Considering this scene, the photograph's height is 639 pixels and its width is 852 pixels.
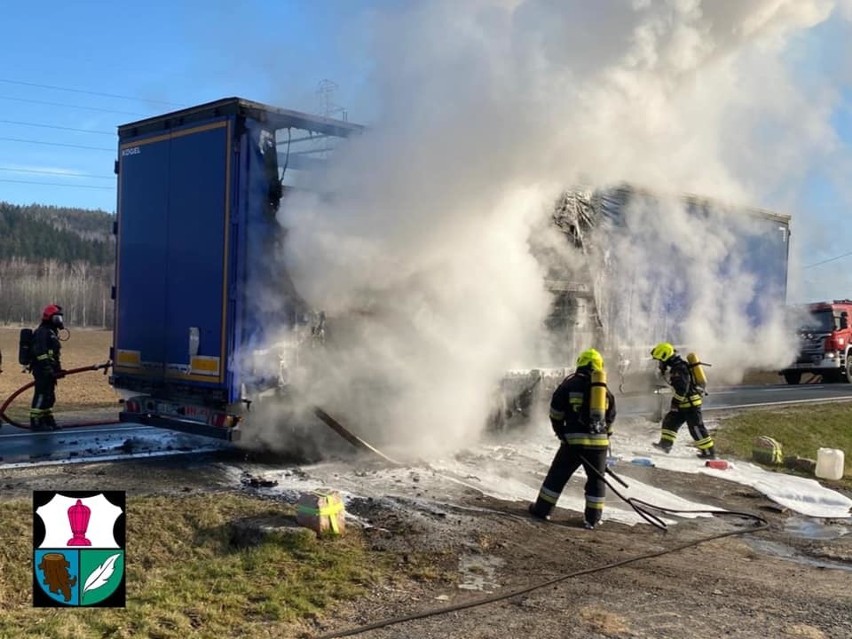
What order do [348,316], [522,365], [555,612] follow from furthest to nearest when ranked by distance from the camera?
[522,365], [348,316], [555,612]

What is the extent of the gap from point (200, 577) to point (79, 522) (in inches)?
59.6

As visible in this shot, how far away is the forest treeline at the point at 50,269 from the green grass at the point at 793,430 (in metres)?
82.1

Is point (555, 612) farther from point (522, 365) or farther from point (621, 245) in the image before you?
point (621, 245)

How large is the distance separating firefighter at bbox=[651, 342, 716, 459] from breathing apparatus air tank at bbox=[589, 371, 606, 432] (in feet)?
12.8

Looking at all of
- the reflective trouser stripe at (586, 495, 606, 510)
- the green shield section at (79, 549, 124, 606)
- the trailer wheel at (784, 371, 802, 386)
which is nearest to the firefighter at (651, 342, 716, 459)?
the reflective trouser stripe at (586, 495, 606, 510)

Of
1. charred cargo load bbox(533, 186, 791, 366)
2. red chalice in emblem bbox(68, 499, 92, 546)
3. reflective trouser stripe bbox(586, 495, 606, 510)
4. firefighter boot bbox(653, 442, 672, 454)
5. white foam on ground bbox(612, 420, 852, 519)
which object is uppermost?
charred cargo load bbox(533, 186, 791, 366)

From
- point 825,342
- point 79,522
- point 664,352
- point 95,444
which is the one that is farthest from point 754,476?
point 825,342

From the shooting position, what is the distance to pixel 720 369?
16094 mm

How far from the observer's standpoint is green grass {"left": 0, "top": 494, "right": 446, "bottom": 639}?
4.24m

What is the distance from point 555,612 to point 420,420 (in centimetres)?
469

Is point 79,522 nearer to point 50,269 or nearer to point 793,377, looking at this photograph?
point 793,377

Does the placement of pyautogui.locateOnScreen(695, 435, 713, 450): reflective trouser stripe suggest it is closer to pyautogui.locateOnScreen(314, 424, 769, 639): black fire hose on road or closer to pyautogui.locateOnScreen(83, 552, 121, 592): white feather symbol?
pyautogui.locateOnScreen(314, 424, 769, 639): black fire hose on road

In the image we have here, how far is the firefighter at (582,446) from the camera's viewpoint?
23.1ft

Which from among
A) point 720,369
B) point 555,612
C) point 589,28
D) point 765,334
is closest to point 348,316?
point 589,28
